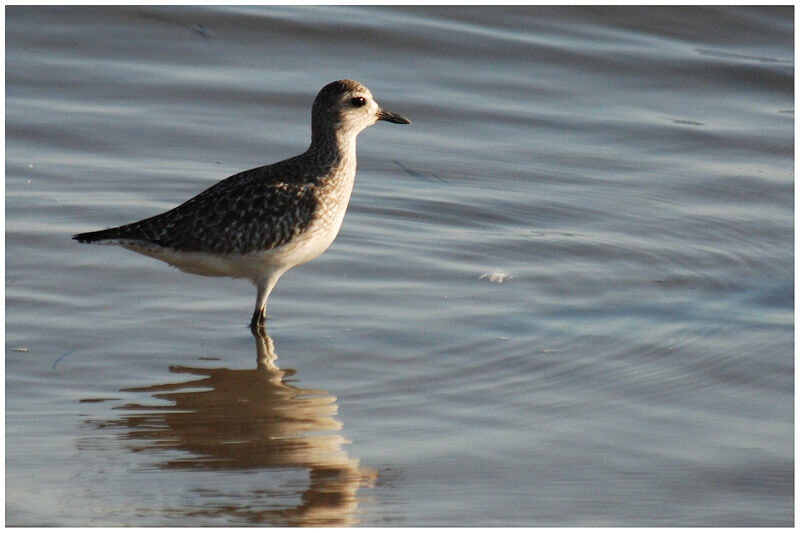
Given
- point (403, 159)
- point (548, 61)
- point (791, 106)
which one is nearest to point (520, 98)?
point (548, 61)

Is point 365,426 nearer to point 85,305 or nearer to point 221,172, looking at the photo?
point 85,305

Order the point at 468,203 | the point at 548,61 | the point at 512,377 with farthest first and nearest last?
the point at 548,61
the point at 468,203
the point at 512,377

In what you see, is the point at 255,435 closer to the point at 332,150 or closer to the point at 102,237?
the point at 102,237

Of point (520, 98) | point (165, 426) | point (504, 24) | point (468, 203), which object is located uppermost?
point (504, 24)

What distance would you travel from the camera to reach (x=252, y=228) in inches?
308

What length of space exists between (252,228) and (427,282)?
57.8 inches

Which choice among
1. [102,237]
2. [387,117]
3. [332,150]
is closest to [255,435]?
[102,237]

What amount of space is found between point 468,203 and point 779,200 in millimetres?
2797

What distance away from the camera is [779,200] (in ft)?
34.6

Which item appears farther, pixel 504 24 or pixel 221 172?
pixel 504 24

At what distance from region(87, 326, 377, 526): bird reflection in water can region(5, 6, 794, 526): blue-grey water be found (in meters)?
0.02

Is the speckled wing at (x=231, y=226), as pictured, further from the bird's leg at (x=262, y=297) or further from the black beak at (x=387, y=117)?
the black beak at (x=387, y=117)

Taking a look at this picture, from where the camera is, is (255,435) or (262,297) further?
(262,297)

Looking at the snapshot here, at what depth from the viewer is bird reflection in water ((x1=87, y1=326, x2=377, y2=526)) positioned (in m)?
5.44
